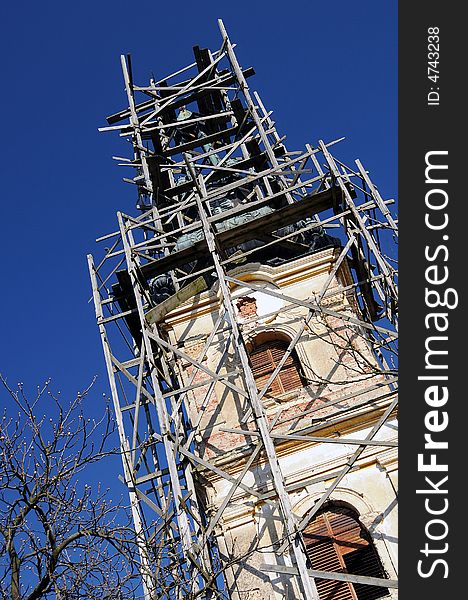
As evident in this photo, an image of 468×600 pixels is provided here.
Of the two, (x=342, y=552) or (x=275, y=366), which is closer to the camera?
(x=342, y=552)

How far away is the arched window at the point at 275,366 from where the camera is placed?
46.0ft

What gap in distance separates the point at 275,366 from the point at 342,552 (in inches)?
141

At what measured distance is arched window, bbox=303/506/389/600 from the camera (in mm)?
11562

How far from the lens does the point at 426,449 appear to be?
24.6 feet

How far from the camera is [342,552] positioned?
1191cm

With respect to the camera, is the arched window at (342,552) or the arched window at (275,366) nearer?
the arched window at (342,552)

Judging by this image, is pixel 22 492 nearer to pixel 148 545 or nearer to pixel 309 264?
pixel 148 545

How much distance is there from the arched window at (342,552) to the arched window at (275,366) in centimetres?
242

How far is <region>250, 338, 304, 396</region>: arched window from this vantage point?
46.0 ft

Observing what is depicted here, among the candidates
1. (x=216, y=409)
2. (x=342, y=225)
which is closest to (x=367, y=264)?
(x=342, y=225)

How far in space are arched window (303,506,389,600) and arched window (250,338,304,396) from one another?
242 centimetres

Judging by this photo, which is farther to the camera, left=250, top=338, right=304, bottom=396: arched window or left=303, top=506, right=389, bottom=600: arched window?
left=250, top=338, right=304, bottom=396: arched window

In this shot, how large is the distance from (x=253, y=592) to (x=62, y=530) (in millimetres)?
3625

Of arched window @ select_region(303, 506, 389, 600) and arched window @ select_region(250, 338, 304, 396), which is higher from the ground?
arched window @ select_region(250, 338, 304, 396)
